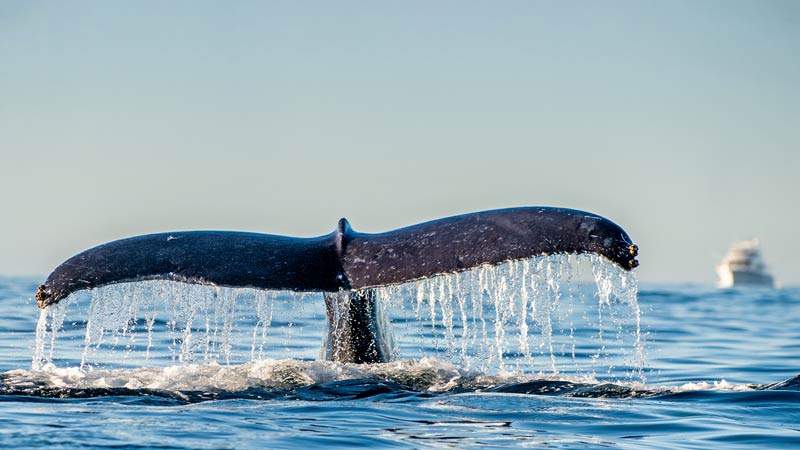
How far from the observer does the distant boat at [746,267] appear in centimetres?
11456

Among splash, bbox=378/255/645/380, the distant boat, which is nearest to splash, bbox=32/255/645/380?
splash, bbox=378/255/645/380

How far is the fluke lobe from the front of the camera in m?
6.81

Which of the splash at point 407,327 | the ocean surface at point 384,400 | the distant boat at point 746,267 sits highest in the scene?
the distant boat at point 746,267

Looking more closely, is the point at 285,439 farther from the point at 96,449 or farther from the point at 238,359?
the point at 238,359

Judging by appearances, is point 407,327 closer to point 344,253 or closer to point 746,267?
point 344,253

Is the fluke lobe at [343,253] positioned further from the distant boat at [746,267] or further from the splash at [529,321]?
the distant boat at [746,267]

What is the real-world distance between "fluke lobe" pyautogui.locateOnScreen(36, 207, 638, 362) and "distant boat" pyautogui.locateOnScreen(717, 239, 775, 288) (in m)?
111

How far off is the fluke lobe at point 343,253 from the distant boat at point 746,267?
111232 mm

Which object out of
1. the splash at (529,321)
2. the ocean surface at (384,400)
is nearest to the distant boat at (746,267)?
the splash at (529,321)

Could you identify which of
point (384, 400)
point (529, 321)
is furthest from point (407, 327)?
point (384, 400)

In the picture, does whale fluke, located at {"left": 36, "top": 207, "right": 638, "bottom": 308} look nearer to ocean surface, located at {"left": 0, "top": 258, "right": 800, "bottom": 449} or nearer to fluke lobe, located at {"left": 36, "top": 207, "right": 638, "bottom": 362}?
fluke lobe, located at {"left": 36, "top": 207, "right": 638, "bottom": 362}

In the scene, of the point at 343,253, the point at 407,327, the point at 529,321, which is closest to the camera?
the point at 343,253

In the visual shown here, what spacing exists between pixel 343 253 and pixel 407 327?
9166 mm

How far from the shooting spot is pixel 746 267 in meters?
116
